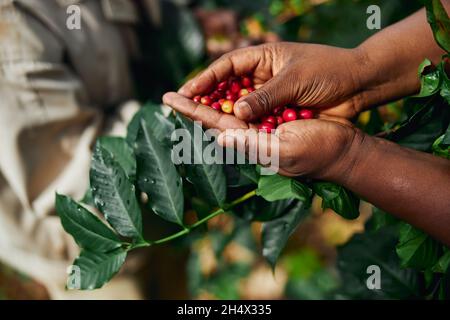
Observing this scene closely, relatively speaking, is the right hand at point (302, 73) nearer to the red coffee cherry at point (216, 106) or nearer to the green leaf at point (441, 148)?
the red coffee cherry at point (216, 106)

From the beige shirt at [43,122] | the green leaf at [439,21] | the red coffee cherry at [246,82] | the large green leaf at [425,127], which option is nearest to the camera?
the green leaf at [439,21]

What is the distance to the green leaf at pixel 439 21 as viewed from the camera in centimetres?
63

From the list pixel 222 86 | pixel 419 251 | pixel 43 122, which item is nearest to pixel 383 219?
pixel 419 251

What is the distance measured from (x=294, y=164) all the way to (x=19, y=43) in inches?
34.5

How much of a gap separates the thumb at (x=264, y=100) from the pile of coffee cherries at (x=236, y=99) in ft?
0.06

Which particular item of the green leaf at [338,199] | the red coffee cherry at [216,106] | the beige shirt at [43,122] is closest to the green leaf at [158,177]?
the red coffee cherry at [216,106]

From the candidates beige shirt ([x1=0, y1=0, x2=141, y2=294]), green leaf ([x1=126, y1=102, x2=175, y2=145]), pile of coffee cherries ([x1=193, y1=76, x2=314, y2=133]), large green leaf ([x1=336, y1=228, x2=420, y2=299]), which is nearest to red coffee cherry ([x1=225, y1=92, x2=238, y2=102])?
pile of coffee cherries ([x1=193, y1=76, x2=314, y2=133])

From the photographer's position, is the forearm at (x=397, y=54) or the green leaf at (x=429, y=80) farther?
the forearm at (x=397, y=54)

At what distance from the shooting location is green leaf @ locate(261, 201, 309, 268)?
0.81 metres

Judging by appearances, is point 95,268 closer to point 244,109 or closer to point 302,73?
point 244,109

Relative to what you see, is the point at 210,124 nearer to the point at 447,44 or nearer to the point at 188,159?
the point at 188,159
